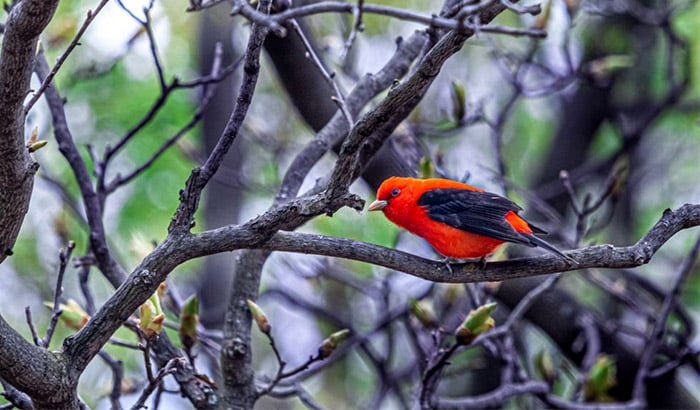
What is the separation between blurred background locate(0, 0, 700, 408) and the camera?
17.9 feet

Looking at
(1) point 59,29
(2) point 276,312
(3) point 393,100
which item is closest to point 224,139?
(3) point 393,100

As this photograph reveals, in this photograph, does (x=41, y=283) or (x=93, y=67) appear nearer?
(x=93, y=67)

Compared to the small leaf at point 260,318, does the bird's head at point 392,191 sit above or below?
above

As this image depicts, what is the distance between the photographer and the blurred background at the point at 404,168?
547 centimetres

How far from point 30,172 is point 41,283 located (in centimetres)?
540

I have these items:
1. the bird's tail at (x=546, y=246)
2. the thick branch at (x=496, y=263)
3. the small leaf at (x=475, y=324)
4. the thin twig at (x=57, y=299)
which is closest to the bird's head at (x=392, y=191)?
the bird's tail at (x=546, y=246)

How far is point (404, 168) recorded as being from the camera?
16.2 ft

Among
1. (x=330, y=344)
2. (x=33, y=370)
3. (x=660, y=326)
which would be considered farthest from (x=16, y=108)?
(x=660, y=326)

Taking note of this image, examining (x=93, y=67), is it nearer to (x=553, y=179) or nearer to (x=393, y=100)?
(x=393, y=100)

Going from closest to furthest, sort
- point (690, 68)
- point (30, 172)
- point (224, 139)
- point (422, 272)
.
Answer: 1. point (30, 172)
2. point (224, 139)
3. point (422, 272)
4. point (690, 68)

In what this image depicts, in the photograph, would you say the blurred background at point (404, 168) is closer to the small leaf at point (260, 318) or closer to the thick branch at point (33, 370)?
the small leaf at point (260, 318)

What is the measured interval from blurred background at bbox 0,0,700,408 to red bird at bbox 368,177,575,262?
826mm

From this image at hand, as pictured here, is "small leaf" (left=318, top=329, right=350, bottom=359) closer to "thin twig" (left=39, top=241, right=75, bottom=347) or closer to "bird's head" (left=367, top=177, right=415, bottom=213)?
"bird's head" (left=367, top=177, right=415, bottom=213)

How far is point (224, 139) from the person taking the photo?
2.64 m
